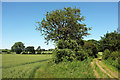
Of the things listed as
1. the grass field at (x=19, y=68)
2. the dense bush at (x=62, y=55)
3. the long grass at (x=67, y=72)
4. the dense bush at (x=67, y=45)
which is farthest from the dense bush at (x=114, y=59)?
→ the grass field at (x=19, y=68)

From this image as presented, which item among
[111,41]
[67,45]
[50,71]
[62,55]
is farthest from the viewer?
[111,41]

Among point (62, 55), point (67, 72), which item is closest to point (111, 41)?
point (62, 55)


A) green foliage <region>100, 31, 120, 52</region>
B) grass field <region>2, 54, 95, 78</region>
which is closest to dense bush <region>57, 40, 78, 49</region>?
grass field <region>2, 54, 95, 78</region>

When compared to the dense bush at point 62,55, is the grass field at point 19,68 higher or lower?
lower

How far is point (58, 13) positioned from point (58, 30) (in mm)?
4214

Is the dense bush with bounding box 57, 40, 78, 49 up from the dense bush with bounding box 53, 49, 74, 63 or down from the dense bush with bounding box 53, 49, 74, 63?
up

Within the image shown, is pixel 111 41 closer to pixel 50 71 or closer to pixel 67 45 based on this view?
pixel 67 45

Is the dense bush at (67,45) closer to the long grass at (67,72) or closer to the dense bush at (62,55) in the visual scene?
the dense bush at (62,55)

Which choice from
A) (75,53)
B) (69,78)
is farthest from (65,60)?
(69,78)

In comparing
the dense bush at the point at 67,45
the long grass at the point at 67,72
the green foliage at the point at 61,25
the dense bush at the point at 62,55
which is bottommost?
the long grass at the point at 67,72

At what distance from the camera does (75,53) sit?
16.6 m

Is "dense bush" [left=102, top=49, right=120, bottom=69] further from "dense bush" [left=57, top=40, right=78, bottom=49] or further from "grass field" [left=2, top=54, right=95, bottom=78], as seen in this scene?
"dense bush" [left=57, top=40, right=78, bottom=49]

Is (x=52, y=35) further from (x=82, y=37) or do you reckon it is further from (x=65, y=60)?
(x=65, y=60)

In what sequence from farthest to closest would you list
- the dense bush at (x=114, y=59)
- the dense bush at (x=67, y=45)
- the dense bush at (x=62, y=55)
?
the dense bush at (x=67, y=45) < the dense bush at (x=62, y=55) < the dense bush at (x=114, y=59)
